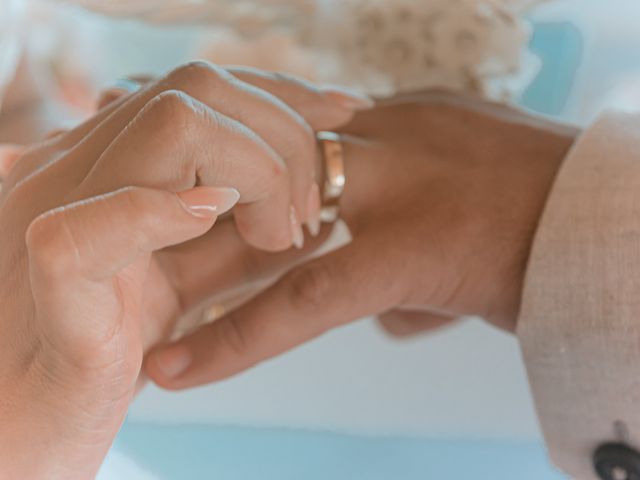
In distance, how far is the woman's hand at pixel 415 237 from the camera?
0.52 metres

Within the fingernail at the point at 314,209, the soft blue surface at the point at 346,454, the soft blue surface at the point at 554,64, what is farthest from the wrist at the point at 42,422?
the soft blue surface at the point at 554,64

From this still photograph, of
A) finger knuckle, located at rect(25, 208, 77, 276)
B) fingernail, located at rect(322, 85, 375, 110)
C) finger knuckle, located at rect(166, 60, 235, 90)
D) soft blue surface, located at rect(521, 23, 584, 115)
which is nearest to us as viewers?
finger knuckle, located at rect(25, 208, 77, 276)

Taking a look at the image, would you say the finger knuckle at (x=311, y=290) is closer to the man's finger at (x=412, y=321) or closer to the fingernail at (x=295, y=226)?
the fingernail at (x=295, y=226)

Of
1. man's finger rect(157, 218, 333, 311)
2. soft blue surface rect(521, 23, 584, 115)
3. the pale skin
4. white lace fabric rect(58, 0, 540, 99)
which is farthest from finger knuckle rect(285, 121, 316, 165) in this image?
soft blue surface rect(521, 23, 584, 115)

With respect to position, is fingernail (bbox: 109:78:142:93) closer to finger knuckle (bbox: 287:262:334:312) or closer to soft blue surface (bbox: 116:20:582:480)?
finger knuckle (bbox: 287:262:334:312)

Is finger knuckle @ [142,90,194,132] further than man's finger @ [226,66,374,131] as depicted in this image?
No

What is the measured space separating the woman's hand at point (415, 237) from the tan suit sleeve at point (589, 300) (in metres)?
0.04

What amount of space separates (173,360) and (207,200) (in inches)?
7.6

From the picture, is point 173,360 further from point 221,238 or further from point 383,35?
point 383,35

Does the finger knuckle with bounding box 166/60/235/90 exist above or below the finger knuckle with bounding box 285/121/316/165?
above

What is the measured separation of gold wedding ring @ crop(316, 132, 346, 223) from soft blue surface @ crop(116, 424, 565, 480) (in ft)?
0.92

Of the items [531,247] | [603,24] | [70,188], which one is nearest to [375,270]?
[531,247]

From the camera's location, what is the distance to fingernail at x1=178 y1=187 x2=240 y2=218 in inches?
13.9

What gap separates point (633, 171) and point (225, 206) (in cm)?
29
